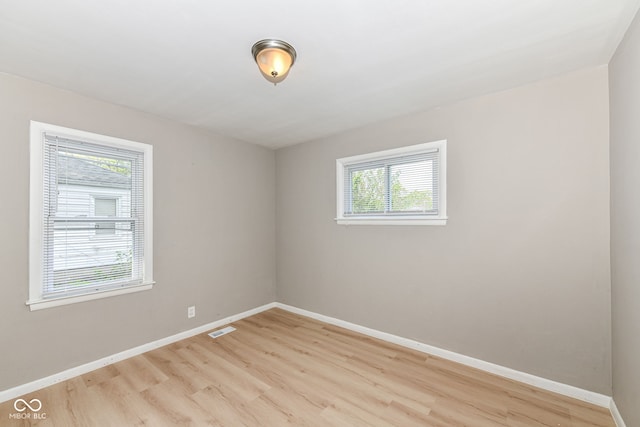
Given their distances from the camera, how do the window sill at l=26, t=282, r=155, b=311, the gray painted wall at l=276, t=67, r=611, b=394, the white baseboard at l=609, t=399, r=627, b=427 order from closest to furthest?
the white baseboard at l=609, t=399, r=627, b=427, the gray painted wall at l=276, t=67, r=611, b=394, the window sill at l=26, t=282, r=155, b=311

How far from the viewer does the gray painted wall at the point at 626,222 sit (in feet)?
5.02

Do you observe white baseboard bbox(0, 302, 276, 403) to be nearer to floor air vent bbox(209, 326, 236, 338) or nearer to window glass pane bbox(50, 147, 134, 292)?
floor air vent bbox(209, 326, 236, 338)

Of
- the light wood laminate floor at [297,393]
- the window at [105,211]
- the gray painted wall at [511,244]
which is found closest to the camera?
the light wood laminate floor at [297,393]

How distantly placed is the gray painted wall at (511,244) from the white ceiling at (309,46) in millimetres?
303

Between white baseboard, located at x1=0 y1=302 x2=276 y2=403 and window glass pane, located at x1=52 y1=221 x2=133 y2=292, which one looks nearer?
white baseboard, located at x1=0 y1=302 x2=276 y2=403

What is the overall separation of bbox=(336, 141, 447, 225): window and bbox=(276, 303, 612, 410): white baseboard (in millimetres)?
1245

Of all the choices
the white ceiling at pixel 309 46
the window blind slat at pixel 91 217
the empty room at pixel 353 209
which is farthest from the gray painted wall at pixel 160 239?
the white ceiling at pixel 309 46

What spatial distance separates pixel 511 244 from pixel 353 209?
167cm

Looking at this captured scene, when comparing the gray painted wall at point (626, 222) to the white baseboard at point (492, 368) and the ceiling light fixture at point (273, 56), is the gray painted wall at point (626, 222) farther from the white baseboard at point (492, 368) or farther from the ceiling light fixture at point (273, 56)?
the ceiling light fixture at point (273, 56)

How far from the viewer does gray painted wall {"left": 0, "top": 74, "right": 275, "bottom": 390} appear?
2.13 m

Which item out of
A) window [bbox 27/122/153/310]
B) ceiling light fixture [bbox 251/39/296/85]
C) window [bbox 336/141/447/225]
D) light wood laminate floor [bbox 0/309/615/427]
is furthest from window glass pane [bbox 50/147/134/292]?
window [bbox 336/141/447/225]

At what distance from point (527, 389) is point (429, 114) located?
2.50m

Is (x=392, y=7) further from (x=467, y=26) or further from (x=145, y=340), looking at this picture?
(x=145, y=340)

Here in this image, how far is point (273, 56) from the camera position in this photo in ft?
5.57
